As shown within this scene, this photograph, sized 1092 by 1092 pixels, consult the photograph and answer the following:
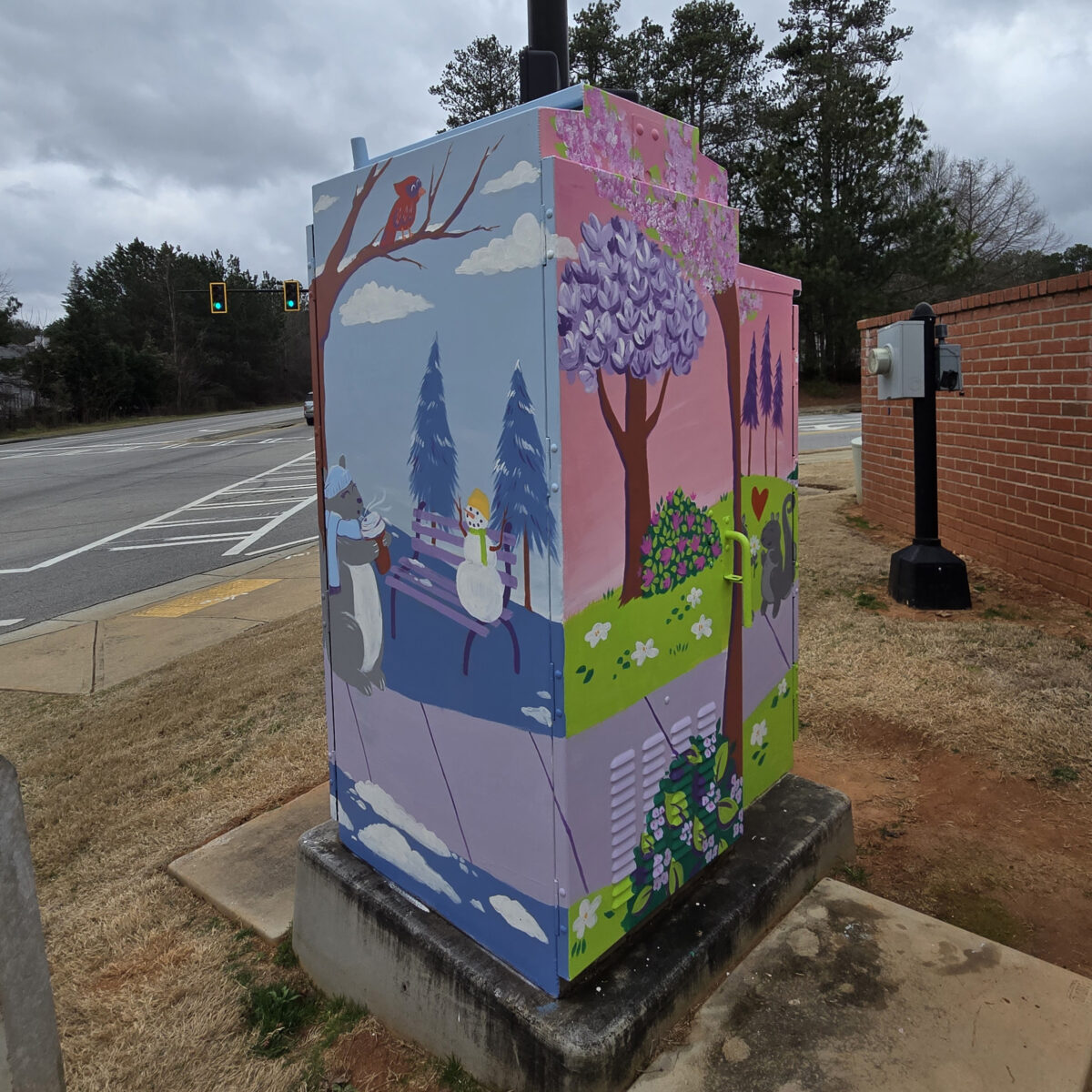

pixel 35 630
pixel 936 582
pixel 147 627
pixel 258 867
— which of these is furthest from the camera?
pixel 35 630

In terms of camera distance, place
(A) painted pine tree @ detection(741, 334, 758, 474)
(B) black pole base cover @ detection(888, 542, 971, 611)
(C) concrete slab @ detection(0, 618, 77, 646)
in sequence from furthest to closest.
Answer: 1. (C) concrete slab @ detection(0, 618, 77, 646)
2. (B) black pole base cover @ detection(888, 542, 971, 611)
3. (A) painted pine tree @ detection(741, 334, 758, 474)

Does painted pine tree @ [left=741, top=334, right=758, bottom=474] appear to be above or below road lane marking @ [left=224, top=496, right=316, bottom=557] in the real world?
above

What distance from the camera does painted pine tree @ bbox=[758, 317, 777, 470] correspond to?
2.69 m

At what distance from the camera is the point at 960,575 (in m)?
5.45

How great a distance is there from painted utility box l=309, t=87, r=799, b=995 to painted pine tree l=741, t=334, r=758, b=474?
101mm

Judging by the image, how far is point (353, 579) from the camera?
2402 mm

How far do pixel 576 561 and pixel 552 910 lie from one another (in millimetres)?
786

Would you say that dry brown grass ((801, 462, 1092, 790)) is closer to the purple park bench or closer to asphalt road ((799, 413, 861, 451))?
the purple park bench

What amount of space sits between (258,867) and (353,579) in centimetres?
139

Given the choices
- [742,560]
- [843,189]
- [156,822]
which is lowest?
[156,822]

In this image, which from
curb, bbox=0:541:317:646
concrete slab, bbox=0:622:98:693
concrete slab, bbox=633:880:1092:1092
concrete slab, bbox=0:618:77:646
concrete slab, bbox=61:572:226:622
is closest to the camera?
concrete slab, bbox=633:880:1092:1092

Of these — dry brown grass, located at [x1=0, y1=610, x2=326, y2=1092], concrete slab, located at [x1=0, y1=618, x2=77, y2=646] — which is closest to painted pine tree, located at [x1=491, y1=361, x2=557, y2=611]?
dry brown grass, located at [x1=0, y1=610, x2=326, y2=1092]

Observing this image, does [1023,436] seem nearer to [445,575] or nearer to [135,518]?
[445,575]

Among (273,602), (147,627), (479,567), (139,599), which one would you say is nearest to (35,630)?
(139,599)
